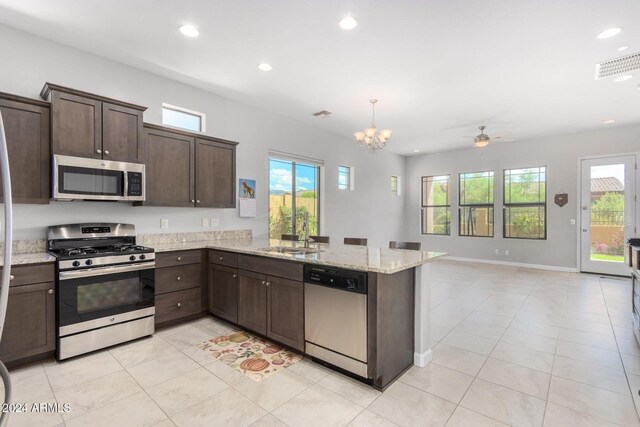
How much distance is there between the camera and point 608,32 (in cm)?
287

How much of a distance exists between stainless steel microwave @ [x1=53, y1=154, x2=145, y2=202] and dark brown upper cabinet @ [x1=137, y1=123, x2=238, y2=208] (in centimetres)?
23

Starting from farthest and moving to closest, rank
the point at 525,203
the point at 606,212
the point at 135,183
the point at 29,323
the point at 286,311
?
1. the point at 525,203
2. the point at 606,212
3. the point at 135,183
4. the point at 286,311
5. the point at 29,323

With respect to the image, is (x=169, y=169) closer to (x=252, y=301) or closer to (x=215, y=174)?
(x=215, y=174)

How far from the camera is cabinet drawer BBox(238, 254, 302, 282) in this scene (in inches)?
107

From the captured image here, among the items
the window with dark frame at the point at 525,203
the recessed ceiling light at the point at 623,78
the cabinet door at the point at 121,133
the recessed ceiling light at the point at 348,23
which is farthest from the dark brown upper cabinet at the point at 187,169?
the window with dark frame at the point at 525,203

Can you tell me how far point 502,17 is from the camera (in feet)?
8.72

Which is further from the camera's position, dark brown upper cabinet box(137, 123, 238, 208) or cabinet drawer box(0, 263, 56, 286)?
dark brown upper cabinet box(137, 123, 238, 208)

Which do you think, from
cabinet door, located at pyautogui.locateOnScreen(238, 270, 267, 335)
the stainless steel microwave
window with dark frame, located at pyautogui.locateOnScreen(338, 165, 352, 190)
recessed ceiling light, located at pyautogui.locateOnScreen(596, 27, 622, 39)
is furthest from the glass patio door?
the stainless steel microwave

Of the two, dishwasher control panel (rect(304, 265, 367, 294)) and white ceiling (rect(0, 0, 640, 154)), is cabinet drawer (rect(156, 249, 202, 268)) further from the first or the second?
white ceiling (rect(0, 0, 640, 154))

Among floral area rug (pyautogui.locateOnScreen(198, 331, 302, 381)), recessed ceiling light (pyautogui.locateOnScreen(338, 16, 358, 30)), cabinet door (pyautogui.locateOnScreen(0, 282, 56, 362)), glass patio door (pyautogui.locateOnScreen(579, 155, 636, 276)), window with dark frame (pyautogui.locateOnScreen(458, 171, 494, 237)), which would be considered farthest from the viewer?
window with dark frame (pyautogui.locateOnScreen(458, 171, 494, 237))

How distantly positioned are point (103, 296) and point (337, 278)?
7.24ft

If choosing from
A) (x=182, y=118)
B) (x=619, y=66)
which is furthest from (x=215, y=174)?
(x=619, y=66)

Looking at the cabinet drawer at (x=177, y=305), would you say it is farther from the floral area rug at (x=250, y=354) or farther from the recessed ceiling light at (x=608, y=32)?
the recessed ceiling light at (x=608, y=32)

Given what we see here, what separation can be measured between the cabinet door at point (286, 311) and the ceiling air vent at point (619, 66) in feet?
13.6
